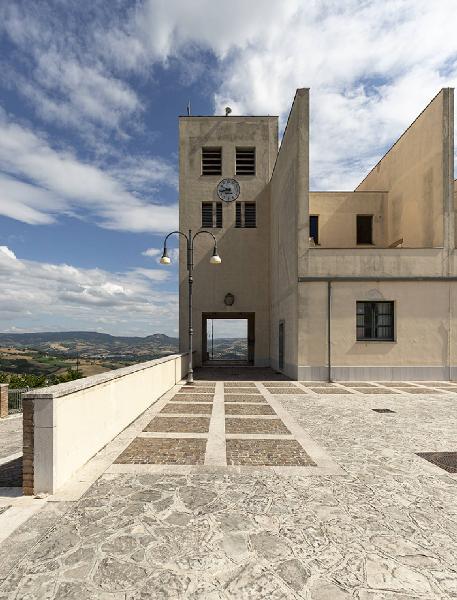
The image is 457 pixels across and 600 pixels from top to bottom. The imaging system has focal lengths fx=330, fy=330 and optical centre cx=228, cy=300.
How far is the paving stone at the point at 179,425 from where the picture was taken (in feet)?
25.0

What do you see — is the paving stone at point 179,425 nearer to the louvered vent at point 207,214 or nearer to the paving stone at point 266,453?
the paving stone at point 266,453

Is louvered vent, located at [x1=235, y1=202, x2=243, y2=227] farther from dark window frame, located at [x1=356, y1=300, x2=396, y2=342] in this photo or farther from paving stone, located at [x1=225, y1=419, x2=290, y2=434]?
paving stone, located at [x1=225, y1=419, x2=290, y2=434]

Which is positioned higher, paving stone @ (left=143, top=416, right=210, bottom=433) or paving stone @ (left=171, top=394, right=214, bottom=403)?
paving stone @ (left=143, top=416, right=210, bottom=433)

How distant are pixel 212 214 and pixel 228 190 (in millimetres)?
2202

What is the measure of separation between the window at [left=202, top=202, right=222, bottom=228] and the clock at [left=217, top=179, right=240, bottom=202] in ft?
2.17

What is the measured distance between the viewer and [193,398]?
1179cm

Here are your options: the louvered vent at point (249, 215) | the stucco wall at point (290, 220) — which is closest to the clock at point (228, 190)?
the louvered vent at point (249, 215)

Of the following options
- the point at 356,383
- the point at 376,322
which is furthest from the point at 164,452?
the point at 376,322

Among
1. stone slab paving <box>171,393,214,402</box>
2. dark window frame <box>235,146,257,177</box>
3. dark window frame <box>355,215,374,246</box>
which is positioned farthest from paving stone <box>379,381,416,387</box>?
dark window frame <box>235,146,257,177</box>

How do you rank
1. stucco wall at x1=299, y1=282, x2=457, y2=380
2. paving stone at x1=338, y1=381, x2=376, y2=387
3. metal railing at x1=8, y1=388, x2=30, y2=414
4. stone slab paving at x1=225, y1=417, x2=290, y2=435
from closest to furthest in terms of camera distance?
1. stone slab paving at x1=225, y1=417, x2=290, y2=435
2. metal railing at x1=8, y1=388, x2=30, y2=414
3. paving stone at x1=338, y1=381, x2=376, y2=387
4. stucco wall at x1=299, y1=282, x2=457, y2=380

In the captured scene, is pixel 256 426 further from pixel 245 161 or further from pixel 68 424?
pixel 245 161

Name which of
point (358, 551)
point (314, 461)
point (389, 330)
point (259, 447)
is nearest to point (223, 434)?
point (259, 447)

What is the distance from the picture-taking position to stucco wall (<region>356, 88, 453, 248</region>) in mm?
15992

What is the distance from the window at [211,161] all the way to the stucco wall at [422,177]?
11.9 m
